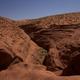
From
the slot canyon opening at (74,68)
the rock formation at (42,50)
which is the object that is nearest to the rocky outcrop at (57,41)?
the rock formation at (42,50)

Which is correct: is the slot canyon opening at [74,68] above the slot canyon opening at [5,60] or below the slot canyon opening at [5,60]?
below

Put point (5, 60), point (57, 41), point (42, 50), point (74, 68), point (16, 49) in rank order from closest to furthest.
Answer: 1. point (74, 68)
2. point (5, 60)
3. point (16, 49)
4. point (42, 50)
5. point (57, 41)

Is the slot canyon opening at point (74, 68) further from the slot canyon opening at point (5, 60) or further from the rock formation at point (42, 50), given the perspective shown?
the slot canyon opening at point (5, 60)

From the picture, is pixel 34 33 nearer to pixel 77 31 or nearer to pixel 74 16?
pixel 77 31

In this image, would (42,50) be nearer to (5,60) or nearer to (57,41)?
(57,41)

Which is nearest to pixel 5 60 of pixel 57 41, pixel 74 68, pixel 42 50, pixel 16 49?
pixel 16 49

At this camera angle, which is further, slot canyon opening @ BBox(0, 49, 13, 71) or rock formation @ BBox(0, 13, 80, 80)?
slot canyon opening @ BBox(0, 49, 13, 71)

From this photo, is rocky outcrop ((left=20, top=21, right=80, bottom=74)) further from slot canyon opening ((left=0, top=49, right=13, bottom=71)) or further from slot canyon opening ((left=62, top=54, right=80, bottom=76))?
slot canyon opening ((left=0, top=49, right=13, bottom=71))

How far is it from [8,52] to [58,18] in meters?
6.59

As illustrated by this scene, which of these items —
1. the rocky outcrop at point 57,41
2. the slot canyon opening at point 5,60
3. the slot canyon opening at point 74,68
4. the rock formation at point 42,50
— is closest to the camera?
the rock formation at point 42,50

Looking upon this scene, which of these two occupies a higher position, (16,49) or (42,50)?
(16,49)

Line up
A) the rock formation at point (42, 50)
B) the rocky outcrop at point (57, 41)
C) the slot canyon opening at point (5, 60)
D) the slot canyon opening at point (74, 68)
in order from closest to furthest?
1. the rock formation at point (42, 50)
2. the slot canyon opening at point (74, 68)
3. the slot canyon opening at point (5, 60)
4. the rocky outcrop at point (57, 41)

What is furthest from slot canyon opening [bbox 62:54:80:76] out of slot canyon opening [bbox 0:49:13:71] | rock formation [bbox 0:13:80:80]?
slot canyon opening [bbox 0:49:13:71]

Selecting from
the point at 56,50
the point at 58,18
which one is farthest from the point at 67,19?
the point at 56,50
